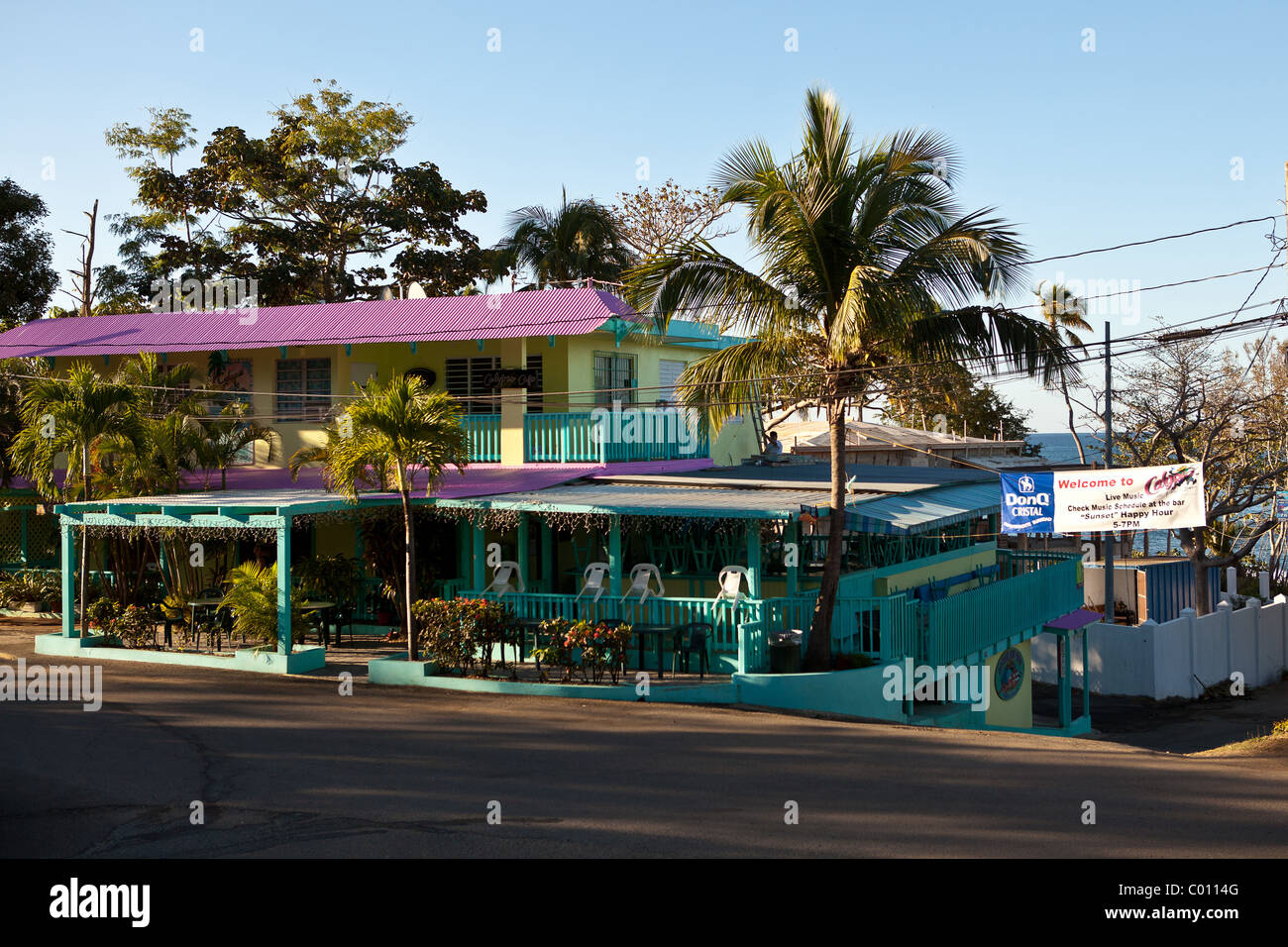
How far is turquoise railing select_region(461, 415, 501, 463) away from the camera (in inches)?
814

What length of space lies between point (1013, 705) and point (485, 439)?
10372 mm

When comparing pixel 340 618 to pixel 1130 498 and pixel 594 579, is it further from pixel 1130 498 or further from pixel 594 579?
pixel 1130 498

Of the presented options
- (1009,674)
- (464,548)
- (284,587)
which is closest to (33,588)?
(284,587)

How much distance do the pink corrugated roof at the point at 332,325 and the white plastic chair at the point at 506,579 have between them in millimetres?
4387

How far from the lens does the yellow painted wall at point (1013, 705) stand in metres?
18.9

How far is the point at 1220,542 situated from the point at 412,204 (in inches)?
1003

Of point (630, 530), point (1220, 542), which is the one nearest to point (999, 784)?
point (630, 530)

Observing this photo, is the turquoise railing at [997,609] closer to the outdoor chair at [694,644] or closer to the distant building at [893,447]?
the outdoor chair at [694,644]

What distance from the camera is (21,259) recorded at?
2969cm

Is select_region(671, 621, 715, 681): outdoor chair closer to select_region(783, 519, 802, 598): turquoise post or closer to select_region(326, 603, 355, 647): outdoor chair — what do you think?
select_region(783, 519, 802, 598): turquoise post

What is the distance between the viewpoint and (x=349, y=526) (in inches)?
812

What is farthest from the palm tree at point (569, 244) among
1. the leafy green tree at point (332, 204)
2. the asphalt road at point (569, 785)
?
the asphalt road at point (569, 785)

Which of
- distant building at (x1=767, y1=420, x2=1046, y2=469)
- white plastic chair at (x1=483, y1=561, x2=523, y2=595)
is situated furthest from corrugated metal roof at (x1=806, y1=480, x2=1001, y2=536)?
distant building at (x1=767, y1=420, x2=1046, y2=469)
